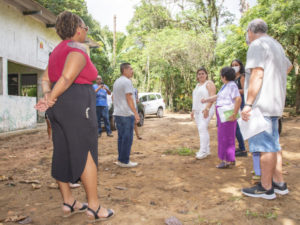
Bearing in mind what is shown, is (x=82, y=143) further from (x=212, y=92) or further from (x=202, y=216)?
(x=212, y=92)

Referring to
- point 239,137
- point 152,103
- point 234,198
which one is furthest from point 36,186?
point 152,103

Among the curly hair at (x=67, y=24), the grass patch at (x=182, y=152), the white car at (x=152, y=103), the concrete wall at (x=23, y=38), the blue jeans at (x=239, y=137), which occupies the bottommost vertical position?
the grass patch at (x=182, y=152)

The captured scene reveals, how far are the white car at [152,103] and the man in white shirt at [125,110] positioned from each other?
981cm

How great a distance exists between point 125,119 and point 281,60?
259 cm

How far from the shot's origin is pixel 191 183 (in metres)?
3.64

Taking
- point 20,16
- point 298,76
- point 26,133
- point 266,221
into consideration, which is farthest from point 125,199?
point 298,76

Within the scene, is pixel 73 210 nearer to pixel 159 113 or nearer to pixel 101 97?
pixel 101 97

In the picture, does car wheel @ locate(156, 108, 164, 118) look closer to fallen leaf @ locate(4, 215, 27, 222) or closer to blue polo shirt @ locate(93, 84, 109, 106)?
blue polo shirt @ locate(93, 84, 109, 106)

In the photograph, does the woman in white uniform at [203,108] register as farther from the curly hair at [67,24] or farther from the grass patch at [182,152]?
the curly hair at [67,24]

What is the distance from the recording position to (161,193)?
3.26m

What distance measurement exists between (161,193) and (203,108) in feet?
7.03

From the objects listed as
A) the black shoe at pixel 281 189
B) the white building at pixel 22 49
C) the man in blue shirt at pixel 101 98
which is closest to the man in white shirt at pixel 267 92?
the black shoe at pixel 281 189

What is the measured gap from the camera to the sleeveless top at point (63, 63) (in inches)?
90.0

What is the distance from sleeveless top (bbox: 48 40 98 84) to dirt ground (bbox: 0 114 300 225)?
1363 millimetres
